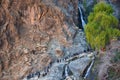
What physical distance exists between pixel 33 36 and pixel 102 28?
5.96 metres

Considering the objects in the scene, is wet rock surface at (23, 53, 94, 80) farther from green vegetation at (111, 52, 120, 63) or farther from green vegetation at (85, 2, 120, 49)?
green vegetation at (111, 52, 120, 63)

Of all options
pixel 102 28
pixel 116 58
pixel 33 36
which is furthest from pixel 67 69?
pixel 33 36

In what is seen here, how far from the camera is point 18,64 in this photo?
1830cm

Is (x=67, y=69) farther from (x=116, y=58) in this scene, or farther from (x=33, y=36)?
(x=33, y=36)

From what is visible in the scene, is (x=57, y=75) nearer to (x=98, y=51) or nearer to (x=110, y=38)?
(x=98, y=51)

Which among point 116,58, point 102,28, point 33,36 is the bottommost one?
point 33,36

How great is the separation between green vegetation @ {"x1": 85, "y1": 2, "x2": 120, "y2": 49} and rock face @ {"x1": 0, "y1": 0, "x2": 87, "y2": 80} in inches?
144

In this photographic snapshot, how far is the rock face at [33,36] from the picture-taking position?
59.6 ft

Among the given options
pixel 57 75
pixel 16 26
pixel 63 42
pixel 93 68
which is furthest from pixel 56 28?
pixel 93 68

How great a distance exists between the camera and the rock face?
18.2m

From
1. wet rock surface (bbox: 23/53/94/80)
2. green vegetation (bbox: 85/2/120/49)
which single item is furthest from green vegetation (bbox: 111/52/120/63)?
wet rock surface (bbox: 23/53/94/80)

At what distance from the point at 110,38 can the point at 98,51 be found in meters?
1.24

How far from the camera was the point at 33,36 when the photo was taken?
63.4ft

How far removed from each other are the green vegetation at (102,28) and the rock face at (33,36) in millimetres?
3665
